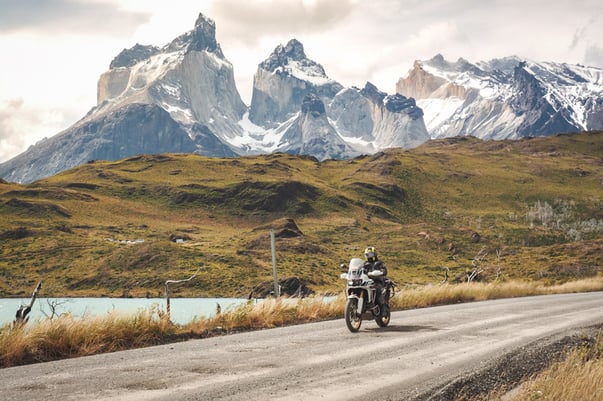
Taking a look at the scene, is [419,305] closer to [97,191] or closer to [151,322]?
[151,322]

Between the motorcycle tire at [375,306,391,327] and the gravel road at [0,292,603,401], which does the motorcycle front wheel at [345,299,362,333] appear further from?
the motorcycle tire at [375,306,391,327]

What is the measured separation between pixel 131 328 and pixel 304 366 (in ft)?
19.4

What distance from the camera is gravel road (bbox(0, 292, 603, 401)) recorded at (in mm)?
9773

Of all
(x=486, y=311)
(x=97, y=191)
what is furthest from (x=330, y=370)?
(x=97, y=191)

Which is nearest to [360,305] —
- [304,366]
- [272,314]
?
[272,314]

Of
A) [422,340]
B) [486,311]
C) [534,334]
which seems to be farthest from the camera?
[486,311]

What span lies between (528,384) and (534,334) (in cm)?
715

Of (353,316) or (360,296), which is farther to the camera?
(360,296)

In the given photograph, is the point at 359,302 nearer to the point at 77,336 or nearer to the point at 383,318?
the point at 383,318

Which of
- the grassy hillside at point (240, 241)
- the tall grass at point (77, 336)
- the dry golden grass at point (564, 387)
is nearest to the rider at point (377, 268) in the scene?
the tall grass at point (77, 336)

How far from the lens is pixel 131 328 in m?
16.1

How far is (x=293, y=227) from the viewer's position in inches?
5999

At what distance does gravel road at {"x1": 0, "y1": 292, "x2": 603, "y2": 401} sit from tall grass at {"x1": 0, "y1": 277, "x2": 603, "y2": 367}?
1029 millimetres

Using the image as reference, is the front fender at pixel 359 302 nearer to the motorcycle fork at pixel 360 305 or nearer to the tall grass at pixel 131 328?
the motorcycle fork at pixel 360 305
